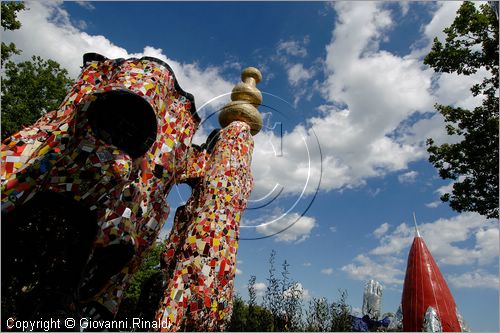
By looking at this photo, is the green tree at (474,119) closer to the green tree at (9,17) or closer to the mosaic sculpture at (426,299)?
the mosaic sculpture at (426,299)

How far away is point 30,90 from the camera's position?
53.8 feet

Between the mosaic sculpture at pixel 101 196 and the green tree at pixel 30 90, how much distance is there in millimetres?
10213

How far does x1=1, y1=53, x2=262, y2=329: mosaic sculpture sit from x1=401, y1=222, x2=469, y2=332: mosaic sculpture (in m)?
3.81

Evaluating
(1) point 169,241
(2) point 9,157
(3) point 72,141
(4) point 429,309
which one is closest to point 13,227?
(2) point 9,157

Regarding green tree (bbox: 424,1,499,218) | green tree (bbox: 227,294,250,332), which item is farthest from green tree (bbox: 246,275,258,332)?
green tree (bbox: 424,1,499,218)

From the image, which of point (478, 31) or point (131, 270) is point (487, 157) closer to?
point (478, 31)

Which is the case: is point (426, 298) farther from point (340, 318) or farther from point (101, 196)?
point (101, 196)

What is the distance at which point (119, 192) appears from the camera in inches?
224

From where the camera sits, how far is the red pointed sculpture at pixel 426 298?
795 centimetres

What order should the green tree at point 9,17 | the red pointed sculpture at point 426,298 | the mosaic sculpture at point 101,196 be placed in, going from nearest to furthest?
the mosaic sculpture at point 101,196 → the red pointed sculpture at point 426,298 → the green tree at point 9,17

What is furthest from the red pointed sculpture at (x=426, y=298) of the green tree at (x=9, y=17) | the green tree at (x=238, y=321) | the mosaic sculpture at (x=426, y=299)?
the green tree at (x=9, y=17)

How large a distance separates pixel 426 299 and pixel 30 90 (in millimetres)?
15802

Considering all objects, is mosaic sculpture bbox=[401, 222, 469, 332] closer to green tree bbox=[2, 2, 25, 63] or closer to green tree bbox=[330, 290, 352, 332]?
green tree bbox=[330, 290, 352, 332]

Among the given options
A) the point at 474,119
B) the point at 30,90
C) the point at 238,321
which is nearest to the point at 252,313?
the point at 238,321
